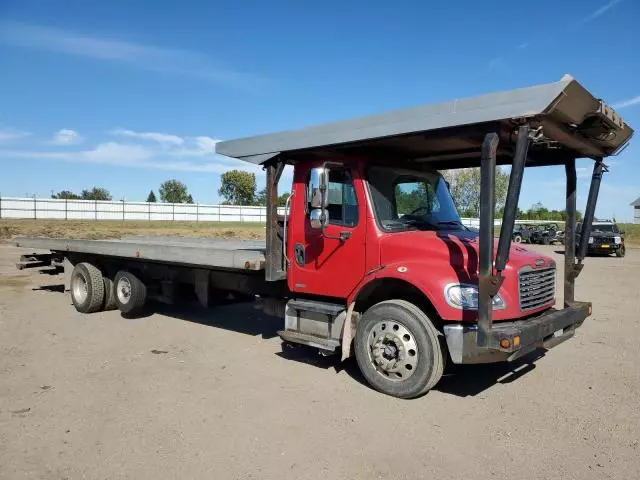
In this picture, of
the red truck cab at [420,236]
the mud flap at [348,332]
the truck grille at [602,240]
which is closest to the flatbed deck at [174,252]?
the red truck cab at [420,236]

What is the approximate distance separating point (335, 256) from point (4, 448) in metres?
3.41

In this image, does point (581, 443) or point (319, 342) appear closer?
point (581, 443)

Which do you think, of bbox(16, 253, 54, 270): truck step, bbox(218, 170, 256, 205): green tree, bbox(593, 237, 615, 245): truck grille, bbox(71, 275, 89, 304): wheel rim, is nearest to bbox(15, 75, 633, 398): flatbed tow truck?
bbox(71, 275, 89, 304): wheel rim

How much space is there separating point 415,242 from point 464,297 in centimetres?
83

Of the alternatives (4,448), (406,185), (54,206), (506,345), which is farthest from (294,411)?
(54,206)

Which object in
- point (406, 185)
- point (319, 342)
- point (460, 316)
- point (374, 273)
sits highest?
point (406, 185)

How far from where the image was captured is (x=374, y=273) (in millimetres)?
5051

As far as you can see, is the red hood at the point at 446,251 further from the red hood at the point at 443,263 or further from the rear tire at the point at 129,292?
the rear tire at the point at 129,292

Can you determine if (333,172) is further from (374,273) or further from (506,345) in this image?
(506,345)

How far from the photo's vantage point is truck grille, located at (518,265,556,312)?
4699 millimetres

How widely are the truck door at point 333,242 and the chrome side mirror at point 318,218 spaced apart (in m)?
0.21

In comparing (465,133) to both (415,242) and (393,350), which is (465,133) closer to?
(415,242)

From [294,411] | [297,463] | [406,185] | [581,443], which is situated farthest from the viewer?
[406,185]

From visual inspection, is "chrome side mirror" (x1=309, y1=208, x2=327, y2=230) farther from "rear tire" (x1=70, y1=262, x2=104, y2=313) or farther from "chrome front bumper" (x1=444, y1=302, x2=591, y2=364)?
"rear tire" (x1=70, y1=262, x2=104, y2=313)
